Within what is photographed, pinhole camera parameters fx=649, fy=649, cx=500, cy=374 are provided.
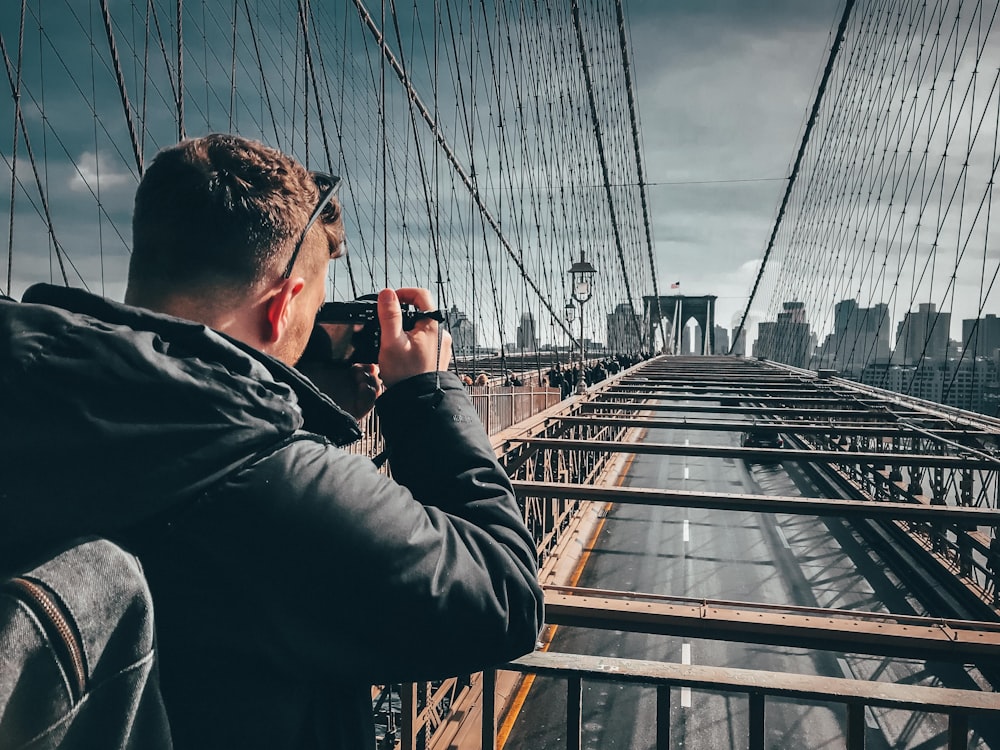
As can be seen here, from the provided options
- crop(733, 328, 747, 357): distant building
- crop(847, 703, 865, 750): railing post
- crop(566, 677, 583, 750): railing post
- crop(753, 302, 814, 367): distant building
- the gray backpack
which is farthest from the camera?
crop(733, 328, 747, 357): distant building

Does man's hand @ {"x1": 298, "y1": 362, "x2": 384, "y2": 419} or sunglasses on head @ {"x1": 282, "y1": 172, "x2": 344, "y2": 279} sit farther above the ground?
sunglasses on head @ {"x1": 282, "y1": 172, "x2": 344, "y2": 279}

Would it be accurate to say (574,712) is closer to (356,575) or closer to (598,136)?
(356,575)

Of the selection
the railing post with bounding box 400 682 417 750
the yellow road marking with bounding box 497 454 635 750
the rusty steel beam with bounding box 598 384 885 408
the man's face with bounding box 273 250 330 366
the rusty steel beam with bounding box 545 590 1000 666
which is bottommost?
the yellow road marking with bounding box 497 454 635 750

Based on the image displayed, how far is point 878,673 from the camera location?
31.0 feet

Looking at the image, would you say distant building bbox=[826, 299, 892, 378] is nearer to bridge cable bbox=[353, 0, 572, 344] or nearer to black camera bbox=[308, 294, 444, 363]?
bridge cable bbox=[353, 0, 572, 344]

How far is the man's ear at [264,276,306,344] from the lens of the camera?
0.74 meters

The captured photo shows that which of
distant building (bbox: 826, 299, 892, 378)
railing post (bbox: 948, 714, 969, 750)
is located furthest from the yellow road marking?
distant building (bbox: 826, 299, 892, 378)

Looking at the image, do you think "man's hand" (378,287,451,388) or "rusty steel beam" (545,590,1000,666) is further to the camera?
"rusty steel beam" (545,590,1000,666)

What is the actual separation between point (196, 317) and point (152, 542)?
25 centimetres

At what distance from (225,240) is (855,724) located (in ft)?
5.21

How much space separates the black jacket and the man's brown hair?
112 mm

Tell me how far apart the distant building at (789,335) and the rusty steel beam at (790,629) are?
32.2m

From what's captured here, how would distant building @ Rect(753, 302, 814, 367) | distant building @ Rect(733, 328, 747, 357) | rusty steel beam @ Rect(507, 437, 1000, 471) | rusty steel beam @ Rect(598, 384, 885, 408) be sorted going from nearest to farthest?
rusty steel beam @ Rect(507, 437, 1000, 471), rusty steel beam @ Rect(598, 384, 885, 408), distant building @ Rect(753, 302, 814, 367), distant building @ Rect(733, 328, 747, 357)

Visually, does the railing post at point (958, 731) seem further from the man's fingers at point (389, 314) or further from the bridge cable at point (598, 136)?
the bridge cable at point (598, 136)
